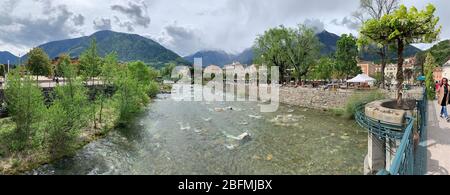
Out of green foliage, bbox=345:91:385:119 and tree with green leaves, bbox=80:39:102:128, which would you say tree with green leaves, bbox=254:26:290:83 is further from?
tree with green leaves, bbox=80:39:102:128

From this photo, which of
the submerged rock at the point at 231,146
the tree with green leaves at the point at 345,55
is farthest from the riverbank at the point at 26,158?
the tree with green leaves at the point at 345,55

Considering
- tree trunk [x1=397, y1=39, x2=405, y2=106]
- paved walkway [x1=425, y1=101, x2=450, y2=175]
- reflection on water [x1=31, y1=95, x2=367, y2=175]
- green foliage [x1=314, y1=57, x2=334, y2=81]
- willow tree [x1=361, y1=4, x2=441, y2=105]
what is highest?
green foliage [x1=314, y1=57, x2=334, y2=81]

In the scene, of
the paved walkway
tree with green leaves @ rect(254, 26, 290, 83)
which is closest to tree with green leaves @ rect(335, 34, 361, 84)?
tree with green leaves @ rect(254, 26, 290, 83)

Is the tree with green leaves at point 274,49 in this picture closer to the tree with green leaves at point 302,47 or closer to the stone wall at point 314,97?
the tree with green leaves at point 302,47

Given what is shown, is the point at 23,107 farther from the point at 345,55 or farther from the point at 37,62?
the point at 345,55

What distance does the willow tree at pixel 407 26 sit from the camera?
30.6 feet

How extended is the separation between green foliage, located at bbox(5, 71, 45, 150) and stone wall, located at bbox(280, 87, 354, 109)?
2469 cm

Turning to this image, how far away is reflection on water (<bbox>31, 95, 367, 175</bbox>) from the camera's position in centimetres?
1152

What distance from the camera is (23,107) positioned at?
1257 cm

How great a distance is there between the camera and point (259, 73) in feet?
172

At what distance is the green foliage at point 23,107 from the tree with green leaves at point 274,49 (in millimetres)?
35480

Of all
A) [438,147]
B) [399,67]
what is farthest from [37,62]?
[438,147]

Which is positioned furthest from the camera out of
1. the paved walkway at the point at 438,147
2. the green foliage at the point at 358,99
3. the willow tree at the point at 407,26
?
the green foliage at the point at 358,99
